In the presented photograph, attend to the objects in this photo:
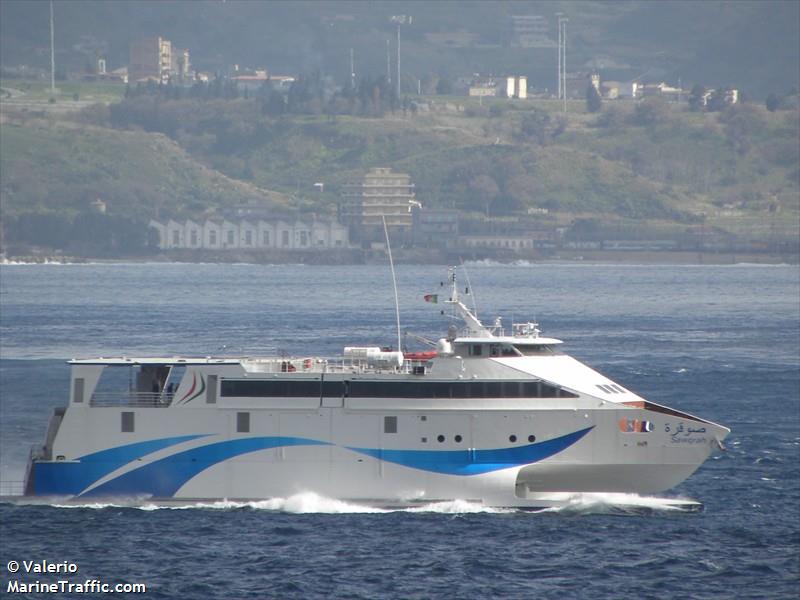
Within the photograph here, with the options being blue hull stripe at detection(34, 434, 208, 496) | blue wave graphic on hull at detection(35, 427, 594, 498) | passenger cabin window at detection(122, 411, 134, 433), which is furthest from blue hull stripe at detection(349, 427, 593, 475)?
passenger cabin window at detection(122, 411, 134, 433)

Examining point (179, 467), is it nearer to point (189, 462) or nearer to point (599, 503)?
point (189, 462)

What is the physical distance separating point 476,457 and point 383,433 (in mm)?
2054

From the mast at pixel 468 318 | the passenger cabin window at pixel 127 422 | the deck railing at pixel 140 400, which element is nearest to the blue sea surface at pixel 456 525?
the passenger cabin window at pixel 127 422

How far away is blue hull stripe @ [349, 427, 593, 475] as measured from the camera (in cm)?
3675

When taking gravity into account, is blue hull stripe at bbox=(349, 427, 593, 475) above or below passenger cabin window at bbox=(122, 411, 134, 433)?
below

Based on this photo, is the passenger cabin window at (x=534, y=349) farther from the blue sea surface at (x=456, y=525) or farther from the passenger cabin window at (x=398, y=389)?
the blue sea surface at (x=456, y=525)

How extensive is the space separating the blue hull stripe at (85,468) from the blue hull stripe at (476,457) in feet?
17.1

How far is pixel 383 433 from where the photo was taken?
37.1 meters

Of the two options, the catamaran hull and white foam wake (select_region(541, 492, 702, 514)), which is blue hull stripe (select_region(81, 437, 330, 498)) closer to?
the catamaran hull

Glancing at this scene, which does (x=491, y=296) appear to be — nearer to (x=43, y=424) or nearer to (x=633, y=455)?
(x=43, y=424)

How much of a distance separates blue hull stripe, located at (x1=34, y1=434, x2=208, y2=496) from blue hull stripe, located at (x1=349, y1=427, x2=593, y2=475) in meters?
5.22

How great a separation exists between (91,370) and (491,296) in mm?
83562

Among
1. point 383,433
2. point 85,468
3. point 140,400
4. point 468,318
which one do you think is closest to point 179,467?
point 140,400

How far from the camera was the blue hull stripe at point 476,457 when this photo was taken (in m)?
36.8
